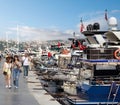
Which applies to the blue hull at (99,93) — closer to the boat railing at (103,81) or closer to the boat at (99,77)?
the boat at (99,77)

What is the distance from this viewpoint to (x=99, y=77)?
894 inches

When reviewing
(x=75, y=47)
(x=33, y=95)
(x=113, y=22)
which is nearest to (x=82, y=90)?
(x=33, y=95)

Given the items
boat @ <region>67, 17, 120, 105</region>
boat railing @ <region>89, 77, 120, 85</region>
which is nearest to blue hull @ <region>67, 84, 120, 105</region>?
boat @ <region>67, 17, 120, 105</region>

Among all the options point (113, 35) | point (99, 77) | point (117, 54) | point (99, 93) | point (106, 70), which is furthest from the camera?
point (113, 35)

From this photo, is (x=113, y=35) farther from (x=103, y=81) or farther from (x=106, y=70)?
(x=103, y=81)

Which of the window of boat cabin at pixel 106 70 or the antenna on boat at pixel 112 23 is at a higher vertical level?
the antenna on boat at pixel 112 23

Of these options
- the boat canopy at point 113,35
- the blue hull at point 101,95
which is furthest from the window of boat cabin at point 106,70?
the boat canopy at point 113,35

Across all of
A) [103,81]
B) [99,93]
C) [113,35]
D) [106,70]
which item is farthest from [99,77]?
[113,35]

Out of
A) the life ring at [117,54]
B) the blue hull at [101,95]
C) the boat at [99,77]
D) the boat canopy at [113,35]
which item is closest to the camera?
the blue hull at [101,95]

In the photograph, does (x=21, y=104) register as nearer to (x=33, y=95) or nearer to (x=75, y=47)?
(x=33, y=95)

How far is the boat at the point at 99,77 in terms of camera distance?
21.8 m

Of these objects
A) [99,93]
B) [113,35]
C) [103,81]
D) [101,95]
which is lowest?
[101,95]

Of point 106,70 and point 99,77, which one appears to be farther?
point 106,70

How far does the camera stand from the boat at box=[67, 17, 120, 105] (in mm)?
21812
